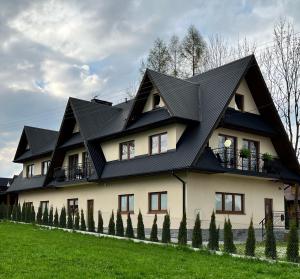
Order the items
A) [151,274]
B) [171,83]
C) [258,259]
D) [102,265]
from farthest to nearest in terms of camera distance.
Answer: [171,83] < [258,259] < [102,265] < [151,274]

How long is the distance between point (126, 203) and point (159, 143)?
3.70 metres

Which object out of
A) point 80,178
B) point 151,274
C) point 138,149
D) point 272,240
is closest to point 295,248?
point 272,240

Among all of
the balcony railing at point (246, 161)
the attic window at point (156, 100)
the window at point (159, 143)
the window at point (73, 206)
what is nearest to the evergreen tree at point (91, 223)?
the window at point (159, 143)

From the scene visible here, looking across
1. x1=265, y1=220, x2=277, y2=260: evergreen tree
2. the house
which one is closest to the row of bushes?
x1=265, y1=220, x2=277, y2=260: evergreen tree

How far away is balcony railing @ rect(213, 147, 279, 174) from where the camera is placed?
21177mm

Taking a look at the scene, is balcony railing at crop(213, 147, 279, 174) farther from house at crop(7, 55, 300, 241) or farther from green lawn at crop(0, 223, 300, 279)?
green lawn at crop(0, 223, 300, 279)

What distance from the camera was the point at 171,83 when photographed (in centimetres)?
2300

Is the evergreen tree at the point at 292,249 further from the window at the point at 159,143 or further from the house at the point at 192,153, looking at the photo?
the window at the point at 159,143

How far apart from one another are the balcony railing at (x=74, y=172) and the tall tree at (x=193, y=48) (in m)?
12.3

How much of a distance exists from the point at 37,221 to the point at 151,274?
18387mm

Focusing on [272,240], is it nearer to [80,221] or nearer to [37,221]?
[80,221]

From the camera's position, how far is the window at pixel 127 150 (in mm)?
24078

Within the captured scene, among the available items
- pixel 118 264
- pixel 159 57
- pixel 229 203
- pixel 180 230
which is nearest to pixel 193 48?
pixel 159 57

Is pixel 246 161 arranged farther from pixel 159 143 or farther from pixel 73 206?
pixel 73 206
